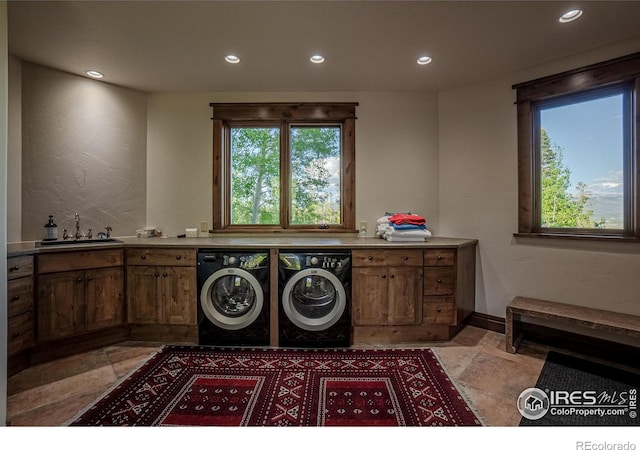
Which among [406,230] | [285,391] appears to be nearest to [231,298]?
[285,391]

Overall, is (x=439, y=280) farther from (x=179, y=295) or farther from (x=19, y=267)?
(x=19, y=267)

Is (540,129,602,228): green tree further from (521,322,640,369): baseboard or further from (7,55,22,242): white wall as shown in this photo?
(7,55,22,242): white wall

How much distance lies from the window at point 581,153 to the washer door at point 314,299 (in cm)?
190

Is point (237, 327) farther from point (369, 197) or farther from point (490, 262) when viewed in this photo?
point (490, 262)

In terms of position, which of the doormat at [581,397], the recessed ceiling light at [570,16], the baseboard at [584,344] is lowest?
the doormat at [581,397]

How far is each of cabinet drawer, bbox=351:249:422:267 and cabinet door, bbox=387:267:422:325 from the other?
55 mm

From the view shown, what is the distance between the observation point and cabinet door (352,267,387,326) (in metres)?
2.47

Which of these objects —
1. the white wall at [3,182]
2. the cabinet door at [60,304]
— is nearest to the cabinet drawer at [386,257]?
the white wall at [3,182]

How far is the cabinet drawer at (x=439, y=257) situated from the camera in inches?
98.7

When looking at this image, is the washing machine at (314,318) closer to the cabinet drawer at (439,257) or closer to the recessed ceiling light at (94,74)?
the cabinet drawer at (439,257)

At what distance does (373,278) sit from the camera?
2479 mm

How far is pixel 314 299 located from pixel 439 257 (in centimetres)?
121

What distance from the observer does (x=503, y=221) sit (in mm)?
2785

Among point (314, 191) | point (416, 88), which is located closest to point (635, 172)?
point (416, 88)
